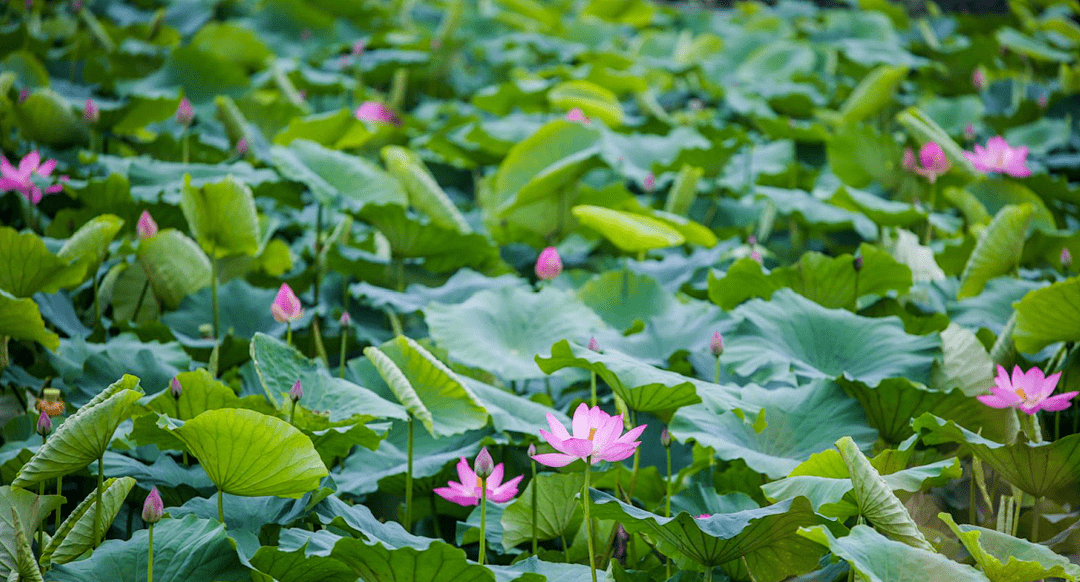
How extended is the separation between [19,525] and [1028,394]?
44.7 inches

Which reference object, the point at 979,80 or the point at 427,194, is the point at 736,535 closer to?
the point at 427,194

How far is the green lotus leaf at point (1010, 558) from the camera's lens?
2.82ft

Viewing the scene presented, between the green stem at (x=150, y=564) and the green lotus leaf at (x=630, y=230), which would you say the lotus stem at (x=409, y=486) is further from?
the green lotus leaf at (x=630, y=230)

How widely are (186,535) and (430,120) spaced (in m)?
2.21

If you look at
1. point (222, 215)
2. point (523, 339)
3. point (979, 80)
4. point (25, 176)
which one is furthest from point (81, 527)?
point (979, 80)

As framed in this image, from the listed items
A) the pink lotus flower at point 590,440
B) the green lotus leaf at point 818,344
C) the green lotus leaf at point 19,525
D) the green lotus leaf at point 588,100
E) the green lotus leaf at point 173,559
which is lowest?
the green lotus leaf at point 588,100

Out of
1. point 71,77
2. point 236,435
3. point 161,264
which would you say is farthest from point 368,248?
point 71,77

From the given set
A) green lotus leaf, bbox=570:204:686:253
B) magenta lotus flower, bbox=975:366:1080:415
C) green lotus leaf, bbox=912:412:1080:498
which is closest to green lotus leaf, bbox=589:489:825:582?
green lotus leaf, bbox=912:412:1080:498

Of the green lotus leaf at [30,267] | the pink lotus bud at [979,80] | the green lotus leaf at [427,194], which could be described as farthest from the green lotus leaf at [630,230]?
the pink lotus bud at [979,80]

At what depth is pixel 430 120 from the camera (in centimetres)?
303

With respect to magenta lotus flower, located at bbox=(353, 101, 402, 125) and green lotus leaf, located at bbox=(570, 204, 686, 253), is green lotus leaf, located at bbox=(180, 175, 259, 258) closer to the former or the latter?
green lotus leaf, located at bbox=(570, 204, 686, 253)

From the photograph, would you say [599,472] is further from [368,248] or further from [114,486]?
[368,248]

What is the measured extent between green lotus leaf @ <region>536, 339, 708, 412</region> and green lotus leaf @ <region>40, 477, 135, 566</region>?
0.49 m

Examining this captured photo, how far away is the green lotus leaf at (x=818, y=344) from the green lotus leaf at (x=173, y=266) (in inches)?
37.3
